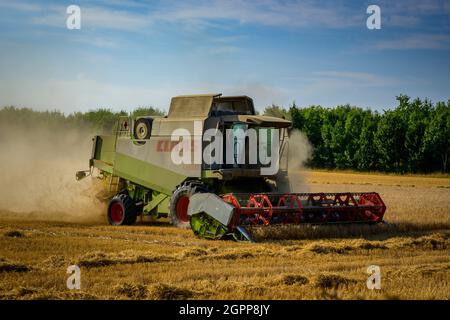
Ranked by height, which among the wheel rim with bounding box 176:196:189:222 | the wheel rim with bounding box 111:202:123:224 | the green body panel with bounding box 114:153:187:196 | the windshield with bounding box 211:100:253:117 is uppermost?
the windshield with bounding box 211:100:253:117

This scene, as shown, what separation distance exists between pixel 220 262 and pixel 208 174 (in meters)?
5.28

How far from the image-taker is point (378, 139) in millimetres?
56656

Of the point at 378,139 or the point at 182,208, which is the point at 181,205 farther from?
the point at 378,139

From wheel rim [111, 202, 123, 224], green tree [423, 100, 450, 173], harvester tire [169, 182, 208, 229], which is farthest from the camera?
green tree [423, 100, 450, 173]

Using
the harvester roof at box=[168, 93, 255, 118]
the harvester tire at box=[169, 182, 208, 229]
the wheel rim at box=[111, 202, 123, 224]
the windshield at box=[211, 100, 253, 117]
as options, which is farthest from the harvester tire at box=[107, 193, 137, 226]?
the windshield at box=[211, 100, 253, 117]

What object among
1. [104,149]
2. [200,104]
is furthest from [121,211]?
Result: [200,104]

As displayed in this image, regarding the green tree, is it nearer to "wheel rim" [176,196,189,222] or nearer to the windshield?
the windshield

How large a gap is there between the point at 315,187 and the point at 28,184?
16324mm

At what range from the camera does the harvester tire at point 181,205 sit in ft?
58.3

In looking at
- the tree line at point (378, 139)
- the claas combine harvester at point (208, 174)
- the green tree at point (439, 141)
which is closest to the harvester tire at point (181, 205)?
the claas combine harvester at point (208, 174)

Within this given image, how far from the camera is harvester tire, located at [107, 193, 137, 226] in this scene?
1956 centimetres

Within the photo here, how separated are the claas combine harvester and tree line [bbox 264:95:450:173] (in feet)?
123
